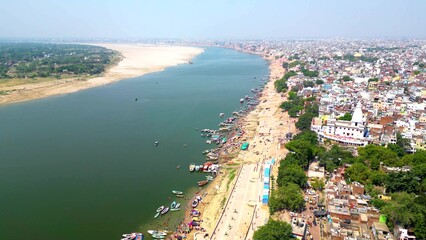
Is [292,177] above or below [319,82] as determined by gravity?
below

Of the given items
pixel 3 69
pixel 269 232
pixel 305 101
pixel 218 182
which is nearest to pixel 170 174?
pixel 218 182

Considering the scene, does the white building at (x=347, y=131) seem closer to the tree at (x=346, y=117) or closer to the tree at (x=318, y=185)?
the tree at (x=346, y=117)

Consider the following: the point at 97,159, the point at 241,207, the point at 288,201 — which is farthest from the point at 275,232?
the point at 97,159

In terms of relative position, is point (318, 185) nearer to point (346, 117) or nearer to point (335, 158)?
point (335, 158)

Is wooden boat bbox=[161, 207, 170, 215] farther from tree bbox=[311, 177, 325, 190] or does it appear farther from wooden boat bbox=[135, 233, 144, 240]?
tree bbox=[311, 177, 325, 190]

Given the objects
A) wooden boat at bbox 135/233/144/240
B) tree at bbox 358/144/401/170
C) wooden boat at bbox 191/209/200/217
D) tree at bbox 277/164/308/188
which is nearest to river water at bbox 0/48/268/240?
wooden boat at bbox 191/209/200/217

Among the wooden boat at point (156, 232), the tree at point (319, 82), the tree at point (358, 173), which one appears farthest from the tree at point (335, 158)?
the tree at point (319, 82)
